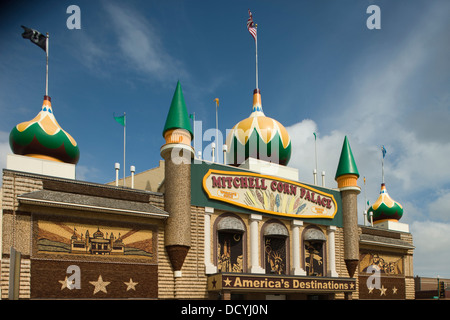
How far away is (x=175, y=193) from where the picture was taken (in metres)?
25.3

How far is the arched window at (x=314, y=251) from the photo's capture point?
A: 1214 inches

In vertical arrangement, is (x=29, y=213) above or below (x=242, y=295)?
above

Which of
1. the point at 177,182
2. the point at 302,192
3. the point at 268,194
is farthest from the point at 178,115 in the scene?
the point at 302,192

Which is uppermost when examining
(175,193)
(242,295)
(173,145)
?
(173,145)

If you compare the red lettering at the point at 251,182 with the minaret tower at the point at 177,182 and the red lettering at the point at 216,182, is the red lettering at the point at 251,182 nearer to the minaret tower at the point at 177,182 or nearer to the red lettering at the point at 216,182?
the red lettering at the point at 216,182

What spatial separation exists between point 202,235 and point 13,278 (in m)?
16.0

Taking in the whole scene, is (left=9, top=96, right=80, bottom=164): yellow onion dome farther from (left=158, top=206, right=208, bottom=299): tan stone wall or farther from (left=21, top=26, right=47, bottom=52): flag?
(left=158, top=206, right=208, bottom=299): tan stone wall

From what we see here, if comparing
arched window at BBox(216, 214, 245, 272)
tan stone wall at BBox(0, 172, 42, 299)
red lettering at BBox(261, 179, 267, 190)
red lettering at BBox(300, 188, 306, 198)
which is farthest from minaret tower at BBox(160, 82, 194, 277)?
red lettering at BBox(300, 188, 306, 198)

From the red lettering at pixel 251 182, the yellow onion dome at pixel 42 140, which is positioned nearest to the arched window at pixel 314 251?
the red lettering at pixel 251 182

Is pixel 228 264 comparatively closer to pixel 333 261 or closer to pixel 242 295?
pixel 242 295

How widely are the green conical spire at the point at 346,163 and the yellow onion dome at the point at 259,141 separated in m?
4.82
